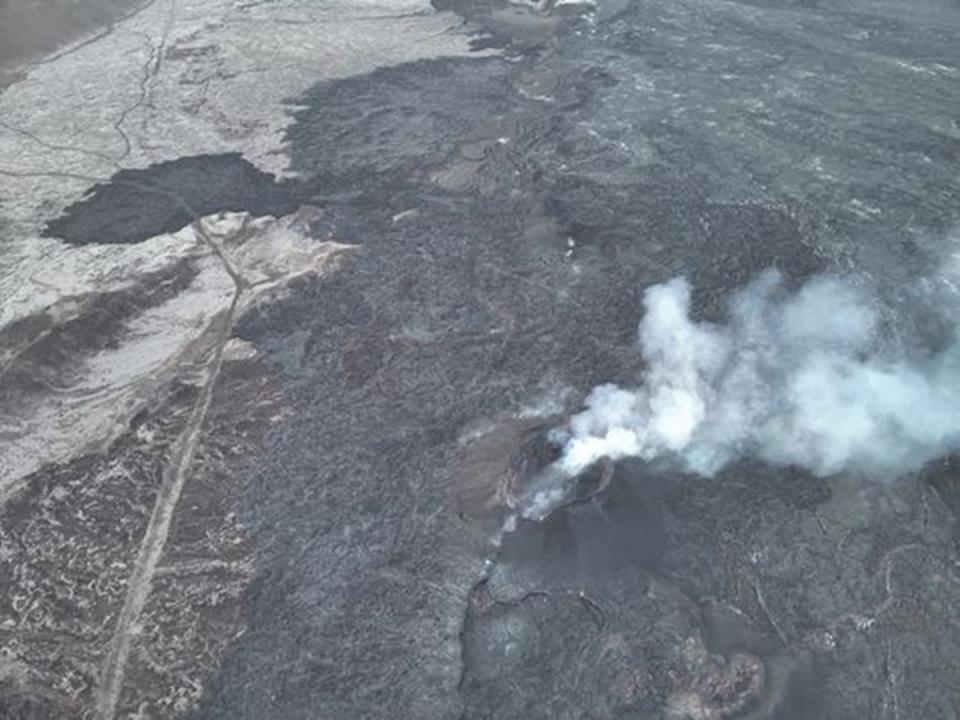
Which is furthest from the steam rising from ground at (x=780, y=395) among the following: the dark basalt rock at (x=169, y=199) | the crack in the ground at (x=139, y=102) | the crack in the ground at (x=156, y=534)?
the crack in the ground at (x=139, y=102)

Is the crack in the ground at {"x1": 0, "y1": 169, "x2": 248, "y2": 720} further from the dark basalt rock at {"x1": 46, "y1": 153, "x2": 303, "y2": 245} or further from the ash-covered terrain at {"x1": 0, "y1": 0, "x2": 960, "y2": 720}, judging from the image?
the dark basalt rock at {"x1": 46, "y1": 153, "x2": 303, "y2": 245}

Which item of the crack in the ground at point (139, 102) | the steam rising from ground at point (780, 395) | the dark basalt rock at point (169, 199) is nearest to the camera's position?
the steam rising from ground at point (780, 395)

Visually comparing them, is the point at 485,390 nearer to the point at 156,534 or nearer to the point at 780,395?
the point at 780,395

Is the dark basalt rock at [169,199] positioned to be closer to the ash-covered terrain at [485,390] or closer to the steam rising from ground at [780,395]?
the ash-covered terrain at [485,390]

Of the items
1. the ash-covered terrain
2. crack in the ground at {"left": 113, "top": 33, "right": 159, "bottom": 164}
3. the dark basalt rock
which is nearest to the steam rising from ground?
the ash-covered terrain

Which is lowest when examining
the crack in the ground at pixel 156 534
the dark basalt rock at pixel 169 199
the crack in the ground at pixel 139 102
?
the crack in the ground at pixel 156 534
